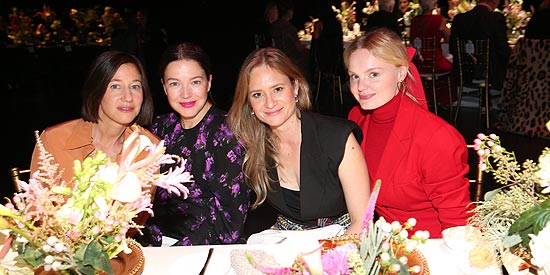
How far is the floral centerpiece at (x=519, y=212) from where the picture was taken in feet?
4.08

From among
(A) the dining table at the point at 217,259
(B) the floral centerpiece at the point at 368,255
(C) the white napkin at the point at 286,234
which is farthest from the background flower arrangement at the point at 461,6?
(B) the floral centerpiece at the point at 368,255

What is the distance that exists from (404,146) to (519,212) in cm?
83

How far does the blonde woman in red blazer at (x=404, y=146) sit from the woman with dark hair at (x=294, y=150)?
0.39 feet

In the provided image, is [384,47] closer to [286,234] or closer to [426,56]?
[286,234]

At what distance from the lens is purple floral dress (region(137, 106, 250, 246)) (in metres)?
2.43

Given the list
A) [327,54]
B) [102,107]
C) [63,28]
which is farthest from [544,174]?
[63,28]

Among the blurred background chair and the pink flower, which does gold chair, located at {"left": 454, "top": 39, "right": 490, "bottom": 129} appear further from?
the pink flower

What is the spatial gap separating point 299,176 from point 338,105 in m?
6.08

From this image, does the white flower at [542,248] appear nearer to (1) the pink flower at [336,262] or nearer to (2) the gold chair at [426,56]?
(1) the pink flower at [336,262]

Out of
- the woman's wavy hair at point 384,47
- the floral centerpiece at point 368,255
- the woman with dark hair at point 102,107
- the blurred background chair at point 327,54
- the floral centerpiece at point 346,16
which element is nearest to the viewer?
the floral centerpiece at point 368,255

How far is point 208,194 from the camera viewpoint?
2.48 m

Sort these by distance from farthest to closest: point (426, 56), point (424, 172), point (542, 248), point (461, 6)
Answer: point (461, 6) → point (426, 56) → point (424, 172) → point (542, 248)

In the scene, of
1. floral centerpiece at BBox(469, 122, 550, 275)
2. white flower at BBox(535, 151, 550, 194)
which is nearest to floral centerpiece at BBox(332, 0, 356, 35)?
floral centerpiece at BBox(469, 122, 550, 275)

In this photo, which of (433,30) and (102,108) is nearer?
(102,108)
